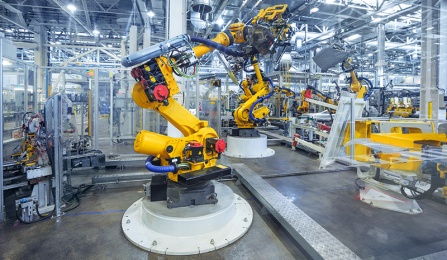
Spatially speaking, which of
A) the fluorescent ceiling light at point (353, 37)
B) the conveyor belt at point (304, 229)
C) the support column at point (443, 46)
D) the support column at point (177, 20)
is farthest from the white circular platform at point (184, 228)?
the fluorescent ceiling light at point (353, 37)

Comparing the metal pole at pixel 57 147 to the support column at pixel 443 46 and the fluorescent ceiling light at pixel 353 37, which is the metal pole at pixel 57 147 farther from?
the fluorescent ceiling light at pixel 353 37

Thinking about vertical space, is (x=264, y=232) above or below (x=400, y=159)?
below

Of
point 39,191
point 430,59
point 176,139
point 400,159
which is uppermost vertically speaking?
point 430,59

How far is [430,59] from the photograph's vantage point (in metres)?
3.93

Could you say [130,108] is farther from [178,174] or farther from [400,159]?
[400,159]

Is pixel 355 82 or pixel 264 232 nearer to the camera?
pixel 264 232

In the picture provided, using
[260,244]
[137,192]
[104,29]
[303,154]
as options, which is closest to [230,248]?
[260,244]

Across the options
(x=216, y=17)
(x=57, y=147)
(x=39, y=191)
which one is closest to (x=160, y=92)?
(x=57, y=147)

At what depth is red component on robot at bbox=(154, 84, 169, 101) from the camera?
101 inches

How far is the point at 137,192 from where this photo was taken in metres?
3.96

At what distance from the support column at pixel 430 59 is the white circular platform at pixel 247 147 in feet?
11.8

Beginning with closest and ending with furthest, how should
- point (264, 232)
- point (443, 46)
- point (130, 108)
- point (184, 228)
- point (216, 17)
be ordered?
point (184, 228) → point (264, 232) → point (443, 46) → point (130, 108) → point (216, 17)

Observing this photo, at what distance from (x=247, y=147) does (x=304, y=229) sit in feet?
13.4

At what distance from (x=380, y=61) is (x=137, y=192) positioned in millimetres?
10338
